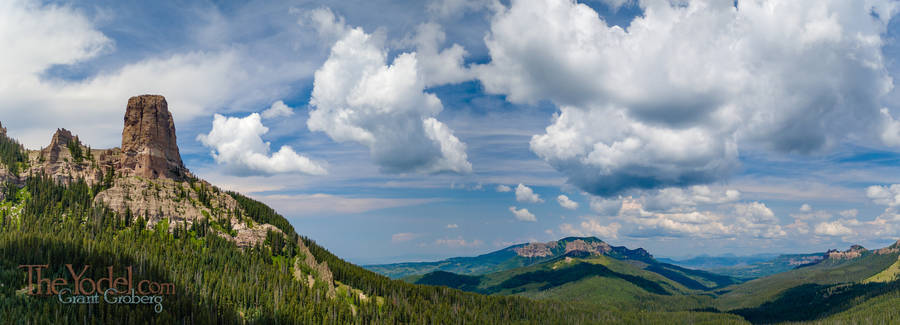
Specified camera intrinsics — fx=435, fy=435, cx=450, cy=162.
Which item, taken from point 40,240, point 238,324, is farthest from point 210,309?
point 40,240

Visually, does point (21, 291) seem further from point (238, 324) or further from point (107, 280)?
point (238, 324)

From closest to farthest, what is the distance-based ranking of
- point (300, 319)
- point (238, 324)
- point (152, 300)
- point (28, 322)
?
1. point (28, 322)
2. point (152, 300)
3. point (238, 324)
4. point (300, 319)

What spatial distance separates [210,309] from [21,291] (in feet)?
202

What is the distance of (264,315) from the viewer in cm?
19550

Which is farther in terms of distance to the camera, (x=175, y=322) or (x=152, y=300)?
(x=152, y=300)

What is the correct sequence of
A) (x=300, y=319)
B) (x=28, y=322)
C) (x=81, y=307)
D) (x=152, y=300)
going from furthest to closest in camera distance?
1. (x=300, y=319)
2. (x=152, y=300)
3. (x=81, y=307)
4. (x=28, y=322)

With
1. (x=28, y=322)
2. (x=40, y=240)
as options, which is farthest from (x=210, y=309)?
(x=40, y=240)

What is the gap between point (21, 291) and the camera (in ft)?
510

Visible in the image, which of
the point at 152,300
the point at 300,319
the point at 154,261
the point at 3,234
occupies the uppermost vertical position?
the point at 3,234

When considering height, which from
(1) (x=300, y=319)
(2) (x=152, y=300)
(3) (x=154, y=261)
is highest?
(3) (x=154, y=261)

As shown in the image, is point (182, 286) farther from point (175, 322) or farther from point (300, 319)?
point (300, 319)

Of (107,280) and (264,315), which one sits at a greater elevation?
(107,280)

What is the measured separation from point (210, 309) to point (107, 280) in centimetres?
4191

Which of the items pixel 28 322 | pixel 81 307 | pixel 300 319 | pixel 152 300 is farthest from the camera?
pixel 300 319
